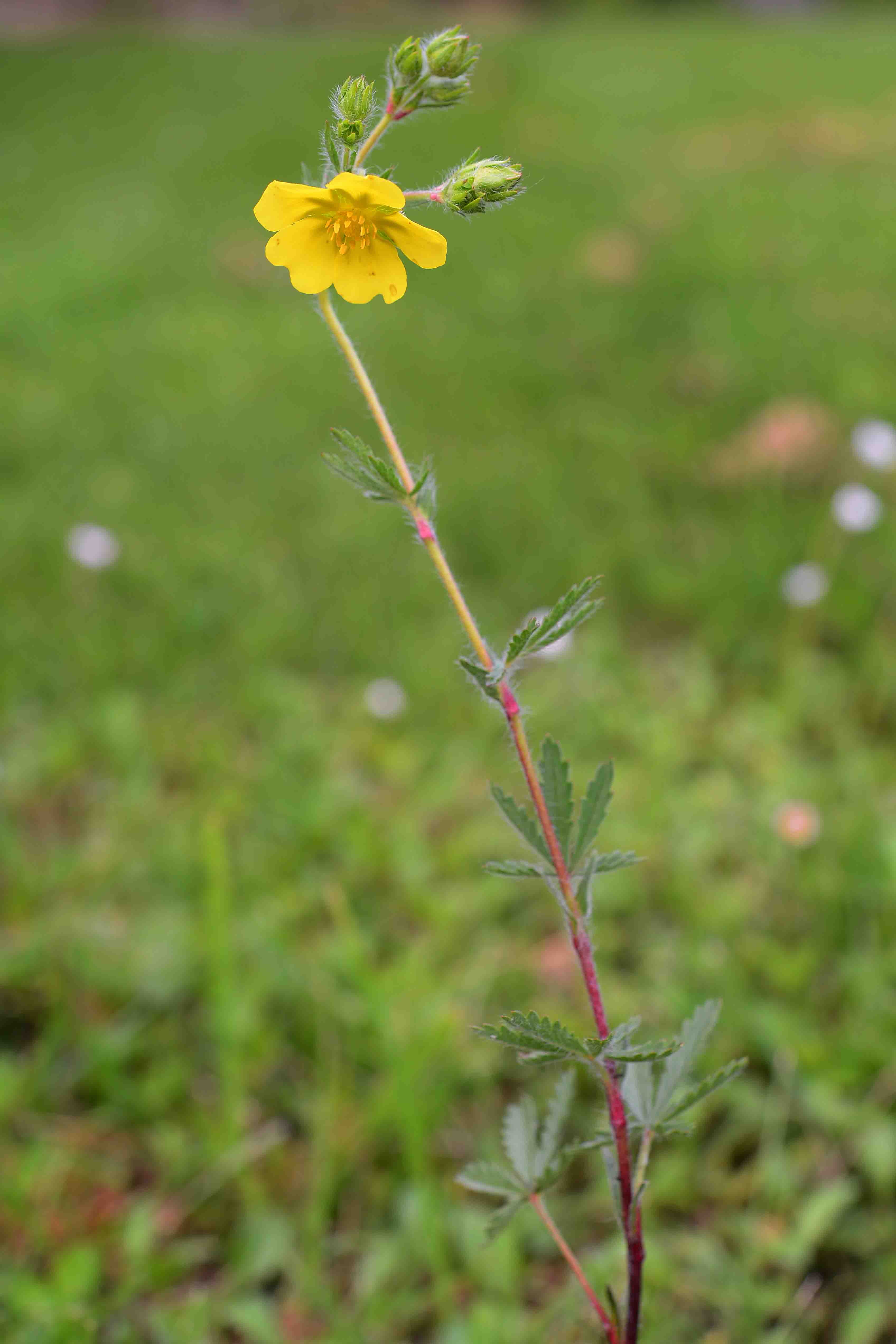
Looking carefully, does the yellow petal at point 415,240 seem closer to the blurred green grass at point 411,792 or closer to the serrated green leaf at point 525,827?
the serrated green leaf at point 525,827

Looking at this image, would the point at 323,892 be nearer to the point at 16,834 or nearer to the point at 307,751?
the point at 307,751

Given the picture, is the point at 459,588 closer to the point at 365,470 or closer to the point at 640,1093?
the point at 365,470

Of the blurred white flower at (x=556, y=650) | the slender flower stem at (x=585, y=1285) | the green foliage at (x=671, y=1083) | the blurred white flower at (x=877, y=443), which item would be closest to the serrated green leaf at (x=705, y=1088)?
the green foliage at (x=671, y=1083)

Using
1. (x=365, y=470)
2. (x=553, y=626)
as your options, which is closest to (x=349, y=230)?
(x=365, y=470)

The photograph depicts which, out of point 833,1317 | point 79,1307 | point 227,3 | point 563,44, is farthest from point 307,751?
point 227,3

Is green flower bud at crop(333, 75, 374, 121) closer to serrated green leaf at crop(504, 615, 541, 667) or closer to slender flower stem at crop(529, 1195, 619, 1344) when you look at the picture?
serrated green leaf at crop(504, 615, 541, 667)

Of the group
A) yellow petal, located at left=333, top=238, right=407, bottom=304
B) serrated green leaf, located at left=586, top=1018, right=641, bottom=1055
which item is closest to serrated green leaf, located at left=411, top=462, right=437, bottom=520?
yellow petal, located at left=333, top=238, right=407, bottom=304
